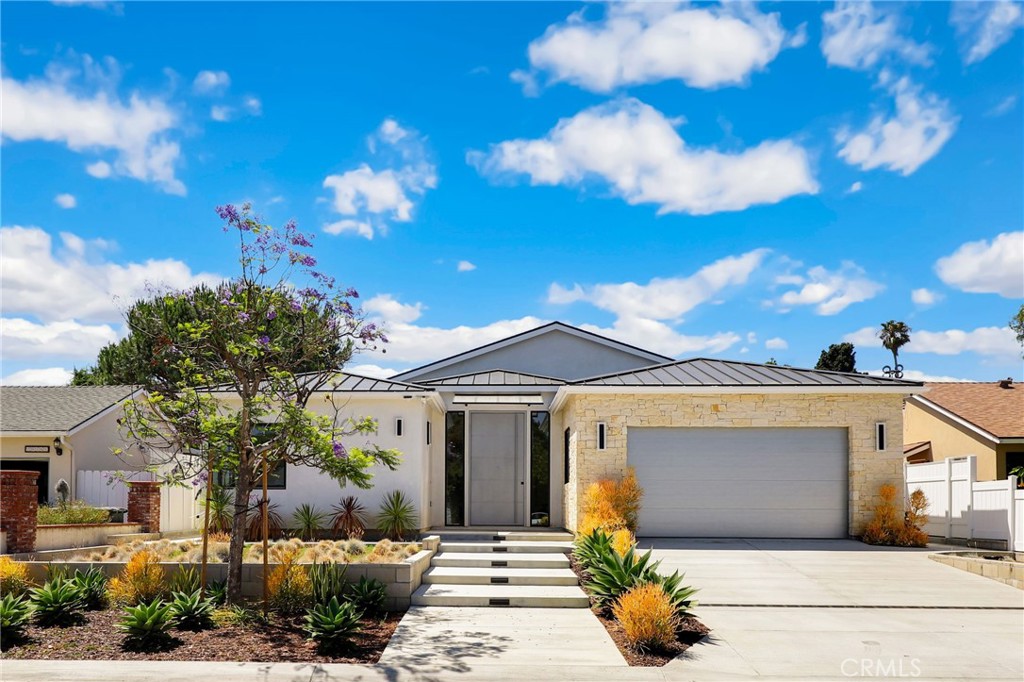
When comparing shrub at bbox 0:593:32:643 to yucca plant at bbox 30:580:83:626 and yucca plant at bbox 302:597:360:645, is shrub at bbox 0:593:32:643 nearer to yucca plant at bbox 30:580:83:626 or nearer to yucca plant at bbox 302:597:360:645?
yucca plant at bbox 30:580:83:626

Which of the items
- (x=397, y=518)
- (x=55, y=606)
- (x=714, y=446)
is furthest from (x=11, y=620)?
(x=714, y=446)

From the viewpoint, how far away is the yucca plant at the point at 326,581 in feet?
31.0

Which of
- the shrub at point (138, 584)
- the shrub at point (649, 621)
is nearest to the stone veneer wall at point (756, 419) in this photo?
the shrub at point (649, 621)

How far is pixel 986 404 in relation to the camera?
2375cm

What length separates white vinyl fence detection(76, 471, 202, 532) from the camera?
17.0m

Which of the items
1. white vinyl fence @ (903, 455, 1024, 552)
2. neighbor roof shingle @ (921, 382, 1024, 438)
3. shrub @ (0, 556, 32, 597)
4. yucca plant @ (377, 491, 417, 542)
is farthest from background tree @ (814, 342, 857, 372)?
shrub @ (0, 556, 32, 597)

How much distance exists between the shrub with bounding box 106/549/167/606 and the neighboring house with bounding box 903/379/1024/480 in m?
18.2

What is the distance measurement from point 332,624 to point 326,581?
1558 millimetres

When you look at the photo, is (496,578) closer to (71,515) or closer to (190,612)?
(190,612)

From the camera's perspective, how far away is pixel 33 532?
13234 mm

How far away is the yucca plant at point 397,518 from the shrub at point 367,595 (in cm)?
543

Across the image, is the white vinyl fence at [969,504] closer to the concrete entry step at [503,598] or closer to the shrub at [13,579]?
the concrete entry step at [503,598]

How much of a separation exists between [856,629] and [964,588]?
12.1 ft

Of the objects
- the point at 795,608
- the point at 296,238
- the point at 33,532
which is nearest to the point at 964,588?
the point at 795,608
